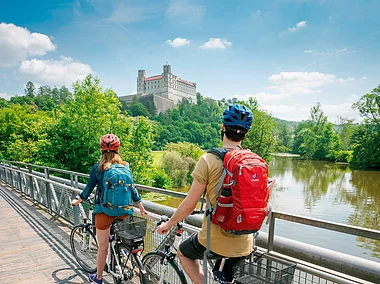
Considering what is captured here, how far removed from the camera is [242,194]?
1.62 m

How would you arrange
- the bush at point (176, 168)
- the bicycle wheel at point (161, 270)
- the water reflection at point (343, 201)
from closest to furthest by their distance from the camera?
the bicycle wheel at point (161, 270), the water reflection at point (343, 201), the bush at point (176, 168)

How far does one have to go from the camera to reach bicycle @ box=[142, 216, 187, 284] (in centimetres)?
246

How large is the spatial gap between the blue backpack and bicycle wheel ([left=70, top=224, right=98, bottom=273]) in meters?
1.03

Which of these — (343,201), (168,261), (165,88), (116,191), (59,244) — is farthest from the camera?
(165,88)

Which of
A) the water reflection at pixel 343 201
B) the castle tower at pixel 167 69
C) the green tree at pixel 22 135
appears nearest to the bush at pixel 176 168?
the water reflection at pixel 343 201

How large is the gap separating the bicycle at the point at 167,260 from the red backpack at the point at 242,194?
0.92 meters

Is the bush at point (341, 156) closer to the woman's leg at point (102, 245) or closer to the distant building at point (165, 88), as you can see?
the distant building at point (165, 88)

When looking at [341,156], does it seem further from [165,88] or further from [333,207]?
[165,88]

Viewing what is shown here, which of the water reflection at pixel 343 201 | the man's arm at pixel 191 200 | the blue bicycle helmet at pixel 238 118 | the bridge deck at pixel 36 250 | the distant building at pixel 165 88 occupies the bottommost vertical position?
the water reflection at pixel 343 201

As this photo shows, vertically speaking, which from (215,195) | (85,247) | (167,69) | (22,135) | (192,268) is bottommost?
(85,247)

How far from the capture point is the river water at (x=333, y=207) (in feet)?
47.7

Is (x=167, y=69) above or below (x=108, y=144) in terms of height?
above

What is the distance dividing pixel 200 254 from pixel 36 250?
3.95 meters

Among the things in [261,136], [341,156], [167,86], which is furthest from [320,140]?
[167,86]
